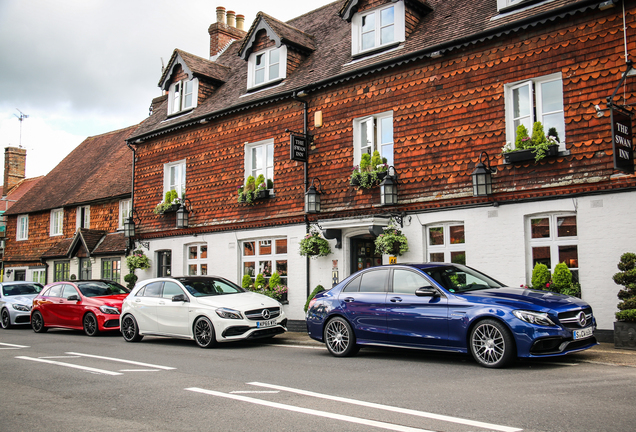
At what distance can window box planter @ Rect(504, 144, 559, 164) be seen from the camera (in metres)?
11.4

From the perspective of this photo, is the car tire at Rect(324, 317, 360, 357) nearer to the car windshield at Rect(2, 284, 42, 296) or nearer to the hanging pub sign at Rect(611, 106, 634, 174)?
the hanging pub sign at Rect(611, 106, 634, 174)

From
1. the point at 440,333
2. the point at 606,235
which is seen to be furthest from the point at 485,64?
the point at 440,333

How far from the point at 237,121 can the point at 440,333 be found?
478 inches

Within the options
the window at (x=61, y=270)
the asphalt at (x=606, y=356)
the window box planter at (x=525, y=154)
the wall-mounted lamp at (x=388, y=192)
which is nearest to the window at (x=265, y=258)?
the wall-mounted lamp at (x=388, y=192)

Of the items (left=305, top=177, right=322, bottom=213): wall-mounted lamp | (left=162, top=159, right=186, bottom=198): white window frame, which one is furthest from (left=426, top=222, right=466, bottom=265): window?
(left=162, top=159, right=186, bottom=198): white window frame

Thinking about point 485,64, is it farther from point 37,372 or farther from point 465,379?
point 37,372

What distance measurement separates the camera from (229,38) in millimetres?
26219

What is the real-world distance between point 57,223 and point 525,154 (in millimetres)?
25933

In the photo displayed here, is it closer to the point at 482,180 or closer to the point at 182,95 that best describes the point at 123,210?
the point at 182,95

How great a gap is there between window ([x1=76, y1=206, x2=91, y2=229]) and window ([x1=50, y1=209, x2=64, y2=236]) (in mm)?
1870

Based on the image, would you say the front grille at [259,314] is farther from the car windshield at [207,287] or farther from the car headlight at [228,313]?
the car windshield at [207,287]

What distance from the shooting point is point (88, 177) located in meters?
30.1

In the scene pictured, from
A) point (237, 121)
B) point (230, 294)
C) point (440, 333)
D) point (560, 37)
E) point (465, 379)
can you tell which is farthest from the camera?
point (237, 121)

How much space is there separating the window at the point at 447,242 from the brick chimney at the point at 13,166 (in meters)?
38.2
